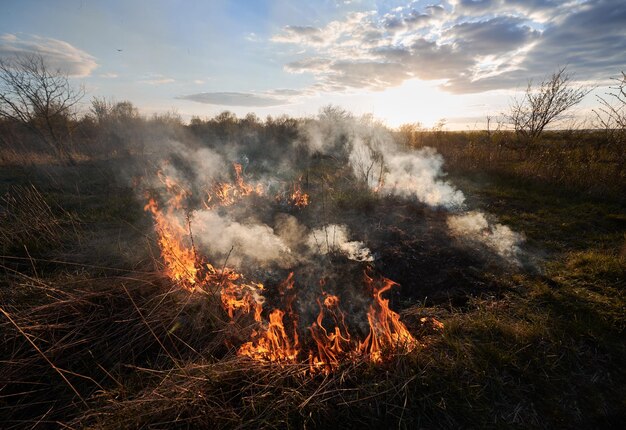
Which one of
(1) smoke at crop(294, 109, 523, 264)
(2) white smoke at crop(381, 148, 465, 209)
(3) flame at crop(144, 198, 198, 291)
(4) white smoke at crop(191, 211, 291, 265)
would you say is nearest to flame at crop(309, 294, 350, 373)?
(3) flame at crop(144, 198, 198, 291)

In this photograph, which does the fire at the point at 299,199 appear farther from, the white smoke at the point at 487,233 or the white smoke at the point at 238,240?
the white smoke at the point at 487,233

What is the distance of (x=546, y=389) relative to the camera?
2.87 m

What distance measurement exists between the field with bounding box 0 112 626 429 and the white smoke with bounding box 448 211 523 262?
6cm

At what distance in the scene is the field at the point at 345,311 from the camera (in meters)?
2.66

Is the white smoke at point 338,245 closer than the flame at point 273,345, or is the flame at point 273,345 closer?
the flame at point 273,345

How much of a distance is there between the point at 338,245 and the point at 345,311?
6.80ft

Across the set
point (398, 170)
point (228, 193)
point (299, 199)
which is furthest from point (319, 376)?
point (398, 170)

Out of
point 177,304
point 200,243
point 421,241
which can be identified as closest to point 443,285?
point 421,241

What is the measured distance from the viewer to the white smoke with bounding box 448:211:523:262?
229 inches

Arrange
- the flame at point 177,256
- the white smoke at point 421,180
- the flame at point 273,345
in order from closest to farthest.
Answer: the flame at point 273,345 → the flame at point 177,256 → the white smoke at point 421,180

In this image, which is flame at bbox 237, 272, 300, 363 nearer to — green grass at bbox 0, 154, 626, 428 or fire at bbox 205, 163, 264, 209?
green grass at bbox 0, 154, 626, 428

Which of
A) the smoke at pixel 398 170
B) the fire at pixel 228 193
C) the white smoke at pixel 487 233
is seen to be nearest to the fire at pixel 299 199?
the fire at pixel 228 193

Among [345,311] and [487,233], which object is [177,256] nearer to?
[345,311]

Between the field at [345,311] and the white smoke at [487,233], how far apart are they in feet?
0.21
